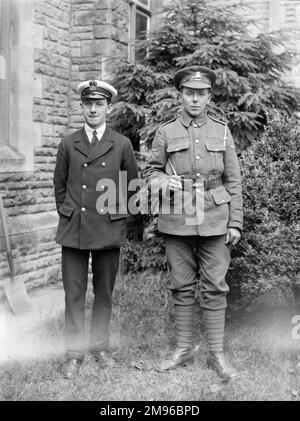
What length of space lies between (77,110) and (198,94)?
3195 millimetres

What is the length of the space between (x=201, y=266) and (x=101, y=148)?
→ 1.16 m

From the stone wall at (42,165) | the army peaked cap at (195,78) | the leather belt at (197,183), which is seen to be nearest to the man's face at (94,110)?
the army peaked cap at (195,78)

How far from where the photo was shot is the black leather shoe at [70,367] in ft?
13.3

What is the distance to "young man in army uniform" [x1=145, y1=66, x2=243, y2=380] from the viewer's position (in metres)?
4.09

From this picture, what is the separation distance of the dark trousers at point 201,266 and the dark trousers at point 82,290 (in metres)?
0.46

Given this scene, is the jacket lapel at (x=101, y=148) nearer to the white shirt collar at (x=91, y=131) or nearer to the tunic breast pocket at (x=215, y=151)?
the white shirt collar at (x=91, y=131)

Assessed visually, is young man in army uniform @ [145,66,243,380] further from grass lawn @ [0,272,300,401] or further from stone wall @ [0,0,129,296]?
stone wall @ [0,0,129,296]

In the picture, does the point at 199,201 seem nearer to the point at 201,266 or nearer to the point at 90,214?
the point at 201,266

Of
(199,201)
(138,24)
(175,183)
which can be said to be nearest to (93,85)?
(175,183)

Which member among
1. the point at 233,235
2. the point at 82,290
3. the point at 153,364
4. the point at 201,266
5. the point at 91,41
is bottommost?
the point at 153,364

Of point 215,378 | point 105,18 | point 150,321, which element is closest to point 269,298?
point 150,321

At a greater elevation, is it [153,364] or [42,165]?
[42,165]

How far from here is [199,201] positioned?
408 centimetres

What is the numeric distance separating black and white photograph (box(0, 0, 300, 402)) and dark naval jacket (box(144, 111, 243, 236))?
11 millimetres
